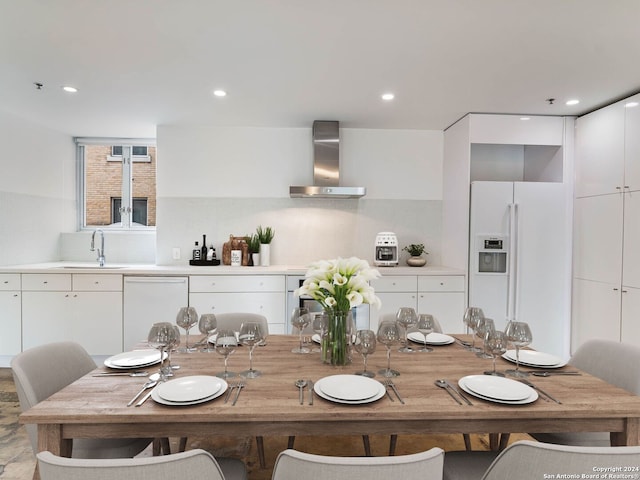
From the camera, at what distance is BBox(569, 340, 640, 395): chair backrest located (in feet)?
5.09

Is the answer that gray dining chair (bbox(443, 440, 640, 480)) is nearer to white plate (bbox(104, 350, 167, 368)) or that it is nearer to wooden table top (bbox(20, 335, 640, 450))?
wooden table top (bbox(20, 335, 640, 450))

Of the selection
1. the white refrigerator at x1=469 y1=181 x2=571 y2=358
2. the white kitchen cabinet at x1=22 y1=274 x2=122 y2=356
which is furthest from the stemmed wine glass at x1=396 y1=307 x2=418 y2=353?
the white kitchen cabinet at x1=22 y1=274 x2=122 y2=356

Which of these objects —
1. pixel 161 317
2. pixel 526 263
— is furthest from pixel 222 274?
pixel 526 263

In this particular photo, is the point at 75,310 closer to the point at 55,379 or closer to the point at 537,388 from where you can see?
the point at 55,379

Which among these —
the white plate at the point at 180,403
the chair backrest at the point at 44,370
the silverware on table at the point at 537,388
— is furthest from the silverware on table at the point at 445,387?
the chair backrest at the point at 44,370

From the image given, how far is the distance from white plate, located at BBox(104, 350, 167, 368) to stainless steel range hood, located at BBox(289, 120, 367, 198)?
226 centimetres

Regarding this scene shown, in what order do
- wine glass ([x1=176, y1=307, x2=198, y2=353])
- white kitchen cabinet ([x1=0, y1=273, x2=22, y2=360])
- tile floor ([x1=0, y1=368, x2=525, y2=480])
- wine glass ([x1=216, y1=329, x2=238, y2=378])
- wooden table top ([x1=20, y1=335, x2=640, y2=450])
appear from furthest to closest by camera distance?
1. white kitchen cabinet ([x1=0, y1=273, x2=22, y2=360])
2. tile floor ([x1=0, y1=368, x2=525, y2=480])
3. wine glass ([x1=176, y1=307, x2=198, y2=353])
4. wine glass ([x1=216, y1=329, x2=238, y2=378])
5. wooden table top ([x1=20, y1=335, x2=640, y2=450])

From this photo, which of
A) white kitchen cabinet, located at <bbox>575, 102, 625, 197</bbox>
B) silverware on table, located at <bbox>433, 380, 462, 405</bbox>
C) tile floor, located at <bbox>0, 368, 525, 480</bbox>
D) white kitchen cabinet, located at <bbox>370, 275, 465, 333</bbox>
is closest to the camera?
silverware on table, located at <bbox>433, 380, 462, 405</bbox>

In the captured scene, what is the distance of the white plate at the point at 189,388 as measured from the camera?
1157mm

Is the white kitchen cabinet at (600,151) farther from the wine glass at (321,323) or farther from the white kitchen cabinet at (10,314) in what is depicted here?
the white kitchen cabinet at (10,314)

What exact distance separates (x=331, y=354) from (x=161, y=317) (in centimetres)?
236

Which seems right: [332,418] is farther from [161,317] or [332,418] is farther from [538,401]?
[161,317]

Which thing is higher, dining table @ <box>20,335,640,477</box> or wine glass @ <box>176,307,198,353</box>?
wine glass @ <box>176,307,198,353</box>

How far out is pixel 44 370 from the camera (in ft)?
4.96
